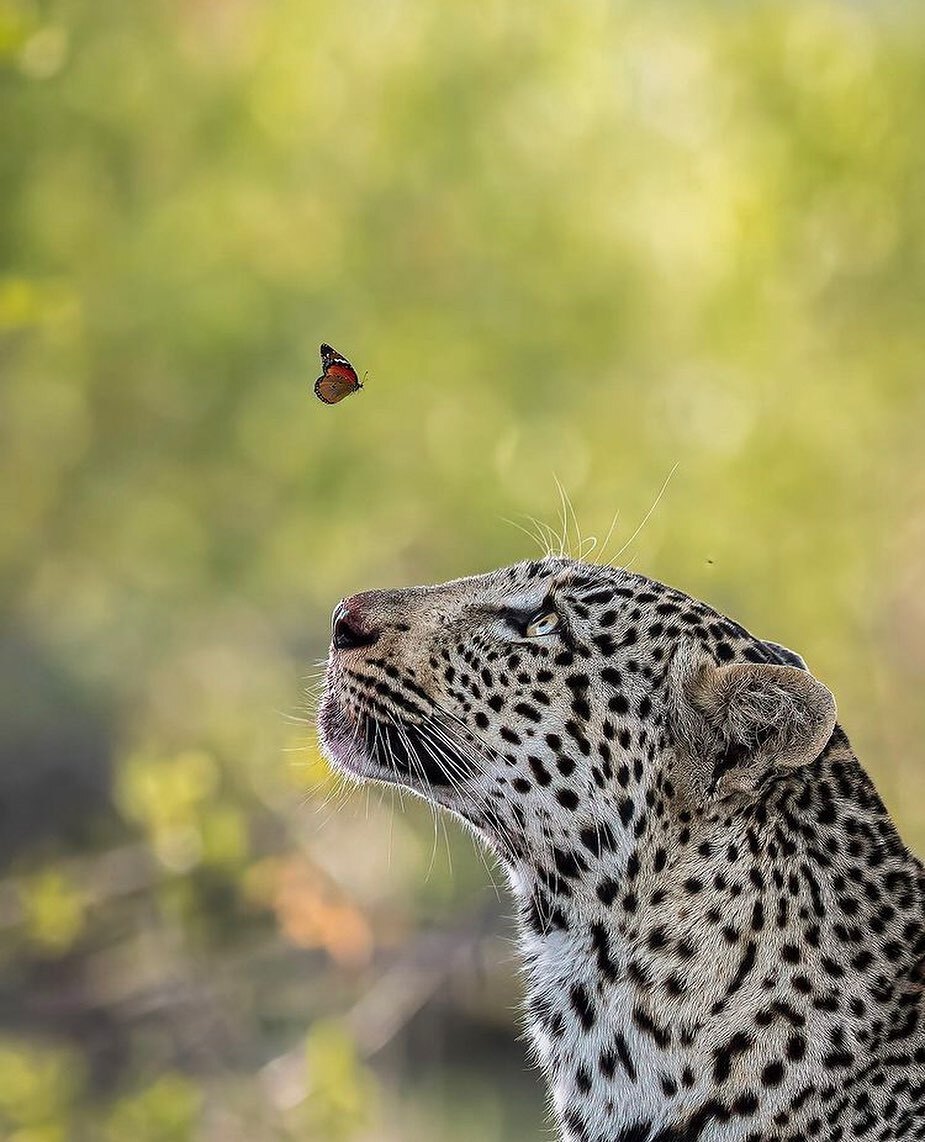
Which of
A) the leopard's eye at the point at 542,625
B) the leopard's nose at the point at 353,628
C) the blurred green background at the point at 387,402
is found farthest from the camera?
the blurred green background at the point at 387,402

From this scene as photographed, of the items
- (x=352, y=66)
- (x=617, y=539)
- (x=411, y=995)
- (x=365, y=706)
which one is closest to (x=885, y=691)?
(x=617, y=539)

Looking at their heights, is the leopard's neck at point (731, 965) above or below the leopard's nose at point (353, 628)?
below

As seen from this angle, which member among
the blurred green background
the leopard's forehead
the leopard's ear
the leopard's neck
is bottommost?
the leopard's neck

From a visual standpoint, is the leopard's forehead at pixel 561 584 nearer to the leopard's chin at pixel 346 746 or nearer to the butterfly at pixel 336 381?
the leopard's chin at pixel 346 746

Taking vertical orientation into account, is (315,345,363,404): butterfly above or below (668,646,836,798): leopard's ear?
above

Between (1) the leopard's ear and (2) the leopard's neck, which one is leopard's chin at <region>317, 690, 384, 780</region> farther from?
(1) the leopard's ear

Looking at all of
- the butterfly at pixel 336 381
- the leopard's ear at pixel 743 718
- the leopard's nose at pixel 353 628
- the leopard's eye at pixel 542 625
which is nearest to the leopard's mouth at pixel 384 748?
the leopard's nose at pixel 353 628

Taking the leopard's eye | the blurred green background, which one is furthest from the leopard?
the blurred green background
